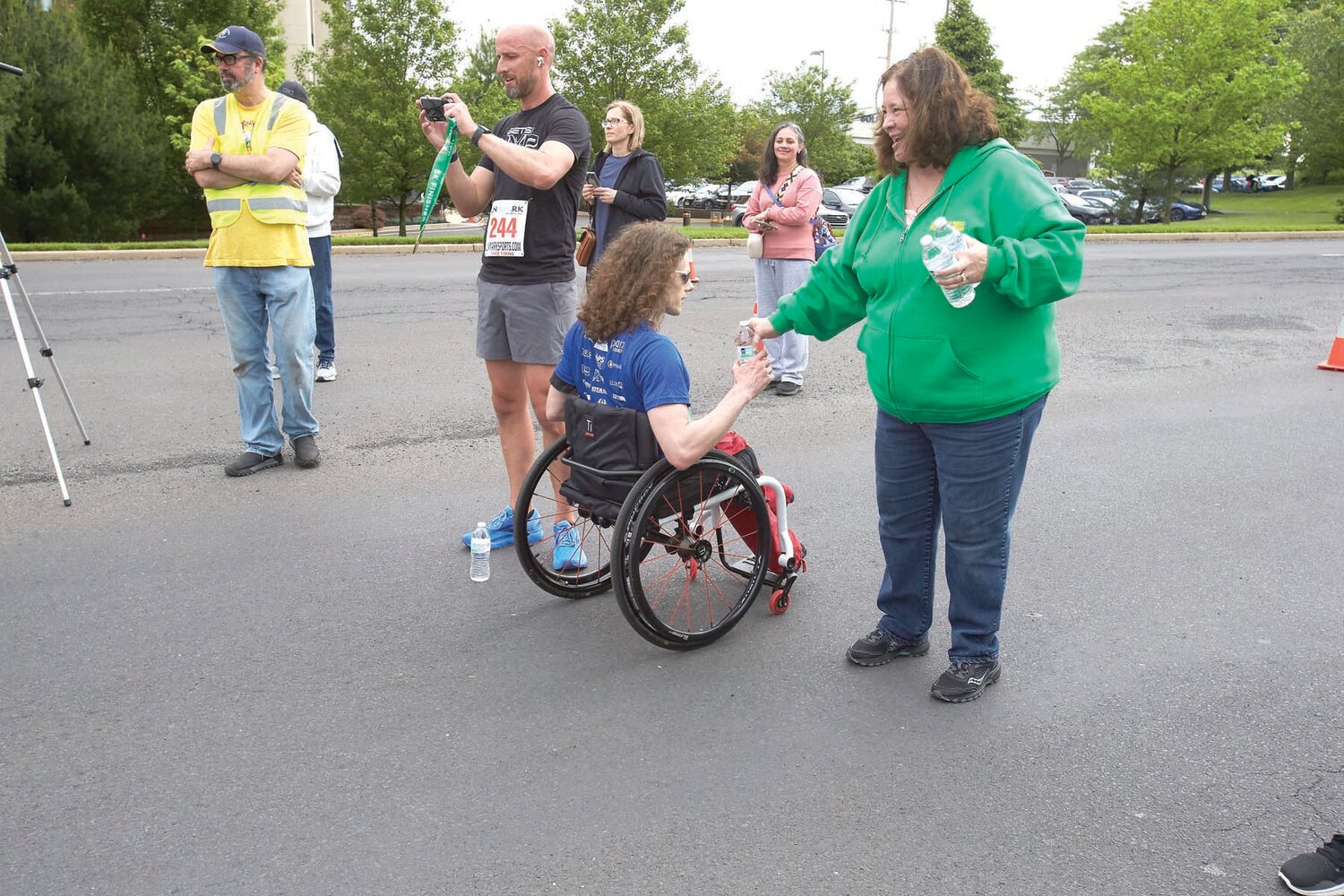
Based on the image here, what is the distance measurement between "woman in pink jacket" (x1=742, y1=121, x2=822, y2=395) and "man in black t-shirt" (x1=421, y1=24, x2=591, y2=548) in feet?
10.4

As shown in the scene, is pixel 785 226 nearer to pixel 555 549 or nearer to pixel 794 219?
pixel 794 219

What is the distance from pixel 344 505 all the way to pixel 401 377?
293 centimetres

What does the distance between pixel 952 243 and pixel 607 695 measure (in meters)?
1.77

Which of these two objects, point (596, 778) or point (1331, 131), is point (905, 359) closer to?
point (596, 778)

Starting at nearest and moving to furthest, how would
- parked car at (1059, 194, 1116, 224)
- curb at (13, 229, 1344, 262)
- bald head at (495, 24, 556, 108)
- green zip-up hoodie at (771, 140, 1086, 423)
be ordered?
1. green zip-up hoodie at (771, 140, 1086, 423)
2. bald head at (495, 24, 556, 108)
3. curb at (13, 229, 1344, 262)
4. parked car at (1059, 194, 1116, 224)

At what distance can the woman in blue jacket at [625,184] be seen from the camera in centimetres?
657

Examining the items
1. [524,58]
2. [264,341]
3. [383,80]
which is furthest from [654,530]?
[383,80]

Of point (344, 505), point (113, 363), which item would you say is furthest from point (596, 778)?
point (113, 363)

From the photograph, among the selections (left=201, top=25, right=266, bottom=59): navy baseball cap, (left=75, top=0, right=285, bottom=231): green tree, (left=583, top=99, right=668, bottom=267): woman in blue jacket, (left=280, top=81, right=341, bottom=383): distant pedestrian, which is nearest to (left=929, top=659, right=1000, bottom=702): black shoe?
(left=583, top=99, right=668, bottom=267): woman in blue jacket

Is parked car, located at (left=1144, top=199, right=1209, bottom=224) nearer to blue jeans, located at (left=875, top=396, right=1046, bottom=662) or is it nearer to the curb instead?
the curb

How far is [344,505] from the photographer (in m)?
5.30

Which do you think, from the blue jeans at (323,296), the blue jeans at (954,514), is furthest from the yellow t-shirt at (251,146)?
the blue jeans at (954,514)

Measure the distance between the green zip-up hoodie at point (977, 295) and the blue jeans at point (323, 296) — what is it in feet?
17.6

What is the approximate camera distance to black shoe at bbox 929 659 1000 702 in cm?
351
